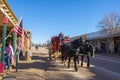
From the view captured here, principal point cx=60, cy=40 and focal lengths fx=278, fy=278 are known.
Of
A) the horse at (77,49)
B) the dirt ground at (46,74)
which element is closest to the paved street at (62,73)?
the dirt ground at (46,74)

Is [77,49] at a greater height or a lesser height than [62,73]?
greater

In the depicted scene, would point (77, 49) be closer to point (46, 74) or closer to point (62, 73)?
point (62, 73)

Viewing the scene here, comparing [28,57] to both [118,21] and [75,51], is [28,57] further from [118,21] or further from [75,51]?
[118,21]

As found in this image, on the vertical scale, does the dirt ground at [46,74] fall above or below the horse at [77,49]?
below

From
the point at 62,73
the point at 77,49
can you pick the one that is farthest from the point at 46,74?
the point at 77,49

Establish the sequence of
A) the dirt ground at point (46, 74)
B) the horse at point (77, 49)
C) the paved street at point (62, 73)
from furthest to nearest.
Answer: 1. the horse at point (77, 49)
2. the paved street at point (62, 73)
3. the dirt ground at point (46, 74)

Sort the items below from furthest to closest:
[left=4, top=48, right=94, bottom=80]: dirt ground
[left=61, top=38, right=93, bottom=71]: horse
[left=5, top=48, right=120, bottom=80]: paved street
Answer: [left=61, top=38, right=93, bottom=71]: horse
[left=5, top=48, right=120, bottom=80]: paved street
[left=4, top=48, right=94, bottom=80]: dirt ground

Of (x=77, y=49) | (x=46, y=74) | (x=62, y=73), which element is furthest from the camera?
(x=77, y=49)

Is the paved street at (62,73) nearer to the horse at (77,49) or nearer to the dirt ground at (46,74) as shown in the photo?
the dirt ground at (46,74)

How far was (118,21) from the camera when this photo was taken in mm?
59438

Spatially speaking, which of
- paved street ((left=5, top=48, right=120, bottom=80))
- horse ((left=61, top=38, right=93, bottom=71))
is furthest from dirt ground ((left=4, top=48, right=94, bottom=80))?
horse ((left=61, top=38, right=93, bottom=71))

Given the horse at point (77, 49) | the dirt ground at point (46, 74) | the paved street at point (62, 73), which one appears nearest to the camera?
the dirt ground at point (46, 74)

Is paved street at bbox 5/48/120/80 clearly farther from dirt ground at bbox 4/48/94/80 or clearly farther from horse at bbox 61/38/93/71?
horse at bbox 61/38/93/71

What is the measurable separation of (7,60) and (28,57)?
1050 cm
